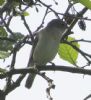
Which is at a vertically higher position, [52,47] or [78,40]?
[78,40]

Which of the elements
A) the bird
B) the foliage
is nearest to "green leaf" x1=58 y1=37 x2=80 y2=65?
the foliage

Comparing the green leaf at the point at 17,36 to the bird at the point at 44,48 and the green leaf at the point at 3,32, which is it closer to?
the green leaf at the point at 3,32

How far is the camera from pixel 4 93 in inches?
99.3

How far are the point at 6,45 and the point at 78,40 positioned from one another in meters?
0.62

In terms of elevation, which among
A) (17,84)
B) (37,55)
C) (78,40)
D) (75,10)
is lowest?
(37,55)

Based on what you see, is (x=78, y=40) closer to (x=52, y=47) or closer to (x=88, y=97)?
(x=88, y=97)

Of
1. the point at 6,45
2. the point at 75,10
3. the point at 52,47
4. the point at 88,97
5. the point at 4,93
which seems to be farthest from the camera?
the point at 52,47

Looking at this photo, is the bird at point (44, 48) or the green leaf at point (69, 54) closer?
the green leaf at point (69, 54)

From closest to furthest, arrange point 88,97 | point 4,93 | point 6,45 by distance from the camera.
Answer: point 88,97
point 4,93
point 6,45

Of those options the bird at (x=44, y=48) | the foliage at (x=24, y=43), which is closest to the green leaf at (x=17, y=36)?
the foliage at (x=24, y=43)

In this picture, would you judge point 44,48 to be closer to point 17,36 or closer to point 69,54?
point 17,36

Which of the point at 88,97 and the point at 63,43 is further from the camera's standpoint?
the point at 63,43

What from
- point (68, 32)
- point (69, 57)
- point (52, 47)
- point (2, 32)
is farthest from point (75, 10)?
point (52, 47)

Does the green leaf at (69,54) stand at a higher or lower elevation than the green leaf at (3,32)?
lower
